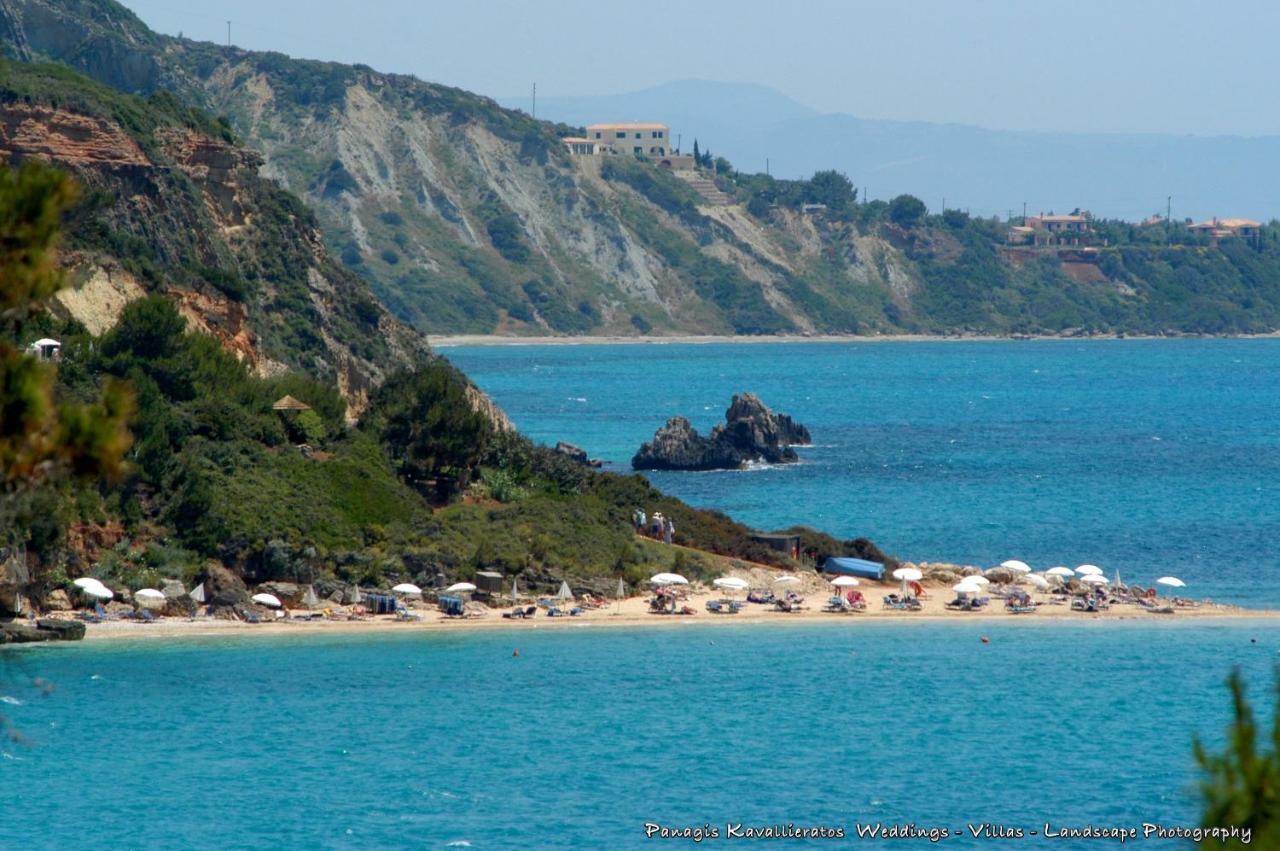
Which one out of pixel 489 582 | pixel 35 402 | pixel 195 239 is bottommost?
pixel 489 582

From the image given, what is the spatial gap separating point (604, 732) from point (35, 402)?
19.7 m

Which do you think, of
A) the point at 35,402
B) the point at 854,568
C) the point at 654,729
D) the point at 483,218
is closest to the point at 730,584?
the point at 854,568

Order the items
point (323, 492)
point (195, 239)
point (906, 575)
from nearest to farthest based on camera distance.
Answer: point (323, 492) < point (906, 575) < point (195, 239)

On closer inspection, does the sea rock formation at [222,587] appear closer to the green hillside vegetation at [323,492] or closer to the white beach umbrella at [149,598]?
the green hillside vegetation at [323,492]

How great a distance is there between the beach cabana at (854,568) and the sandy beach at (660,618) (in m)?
A: 1.35

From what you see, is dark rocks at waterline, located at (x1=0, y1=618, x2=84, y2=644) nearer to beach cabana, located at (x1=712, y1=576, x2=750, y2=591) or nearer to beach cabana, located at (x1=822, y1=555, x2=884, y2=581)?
beach cabana, located at (x1=712, y1=576, x2=750, y2=591)

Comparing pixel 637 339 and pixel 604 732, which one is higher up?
pixel 637 339

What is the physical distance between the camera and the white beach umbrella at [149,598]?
34750 mm

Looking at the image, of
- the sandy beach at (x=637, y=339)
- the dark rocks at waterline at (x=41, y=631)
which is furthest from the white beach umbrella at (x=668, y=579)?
the sandy beach at (x=637, y=339)

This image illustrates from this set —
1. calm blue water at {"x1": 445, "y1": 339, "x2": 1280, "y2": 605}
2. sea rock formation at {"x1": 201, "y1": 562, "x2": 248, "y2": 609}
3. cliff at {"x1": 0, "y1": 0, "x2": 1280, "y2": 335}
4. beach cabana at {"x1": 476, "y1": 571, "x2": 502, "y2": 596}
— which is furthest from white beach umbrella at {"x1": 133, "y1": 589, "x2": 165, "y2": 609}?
cliff at {"x1": 0, "y1": 0, "x2": 1280, "y2": 335}

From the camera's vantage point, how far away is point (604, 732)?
93.9 feet

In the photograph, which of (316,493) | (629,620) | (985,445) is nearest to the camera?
(629,620)

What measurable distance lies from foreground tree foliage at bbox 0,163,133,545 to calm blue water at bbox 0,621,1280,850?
46.3 ft

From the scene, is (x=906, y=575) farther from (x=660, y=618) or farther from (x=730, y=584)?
(x=660, y=618)
